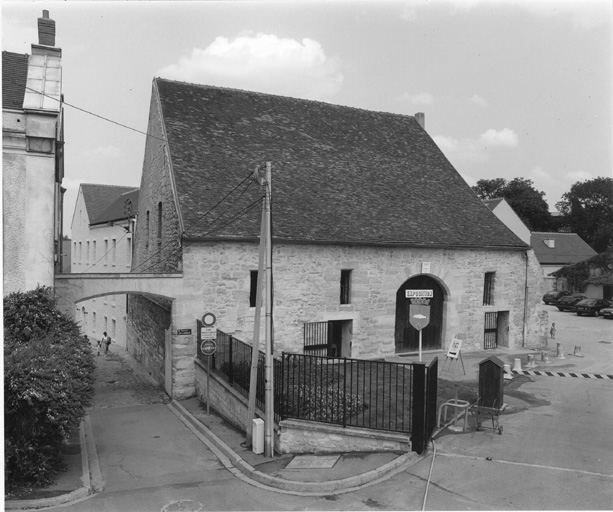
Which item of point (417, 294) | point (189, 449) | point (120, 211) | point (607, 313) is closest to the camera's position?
point (189, 449)

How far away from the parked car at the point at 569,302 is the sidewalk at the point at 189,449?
69.8ft

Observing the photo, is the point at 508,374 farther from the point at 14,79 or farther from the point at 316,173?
the point at 14,79

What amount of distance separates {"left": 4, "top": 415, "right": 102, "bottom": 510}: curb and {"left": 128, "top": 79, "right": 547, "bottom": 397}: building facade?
4.49m

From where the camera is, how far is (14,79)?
14.6 metres

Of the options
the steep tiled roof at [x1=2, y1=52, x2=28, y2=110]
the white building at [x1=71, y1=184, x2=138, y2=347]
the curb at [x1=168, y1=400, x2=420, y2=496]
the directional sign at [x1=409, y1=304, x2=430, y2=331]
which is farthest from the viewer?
the white building at [x1=71, y1=184, x2=138, y2=347]

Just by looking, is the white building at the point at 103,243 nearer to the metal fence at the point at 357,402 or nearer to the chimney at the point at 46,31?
the chimney at the point at 46,31

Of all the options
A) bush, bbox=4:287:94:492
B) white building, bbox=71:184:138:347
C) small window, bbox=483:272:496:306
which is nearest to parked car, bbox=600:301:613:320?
small window, bbox=483:272:496:306

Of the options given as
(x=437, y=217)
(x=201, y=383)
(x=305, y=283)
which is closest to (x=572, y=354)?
(x=437, y=217)

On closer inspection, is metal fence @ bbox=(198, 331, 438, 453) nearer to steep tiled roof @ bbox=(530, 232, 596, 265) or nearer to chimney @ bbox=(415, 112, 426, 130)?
Result: chimney @ bbox=(415, 112, 426, 130)

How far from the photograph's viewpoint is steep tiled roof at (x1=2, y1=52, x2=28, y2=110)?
13305 millimetres

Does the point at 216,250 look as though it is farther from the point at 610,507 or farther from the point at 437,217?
the point at 610,507

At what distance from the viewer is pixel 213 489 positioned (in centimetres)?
942

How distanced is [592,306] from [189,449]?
33.2 m

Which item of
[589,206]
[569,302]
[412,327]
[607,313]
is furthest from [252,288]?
[589,206]
